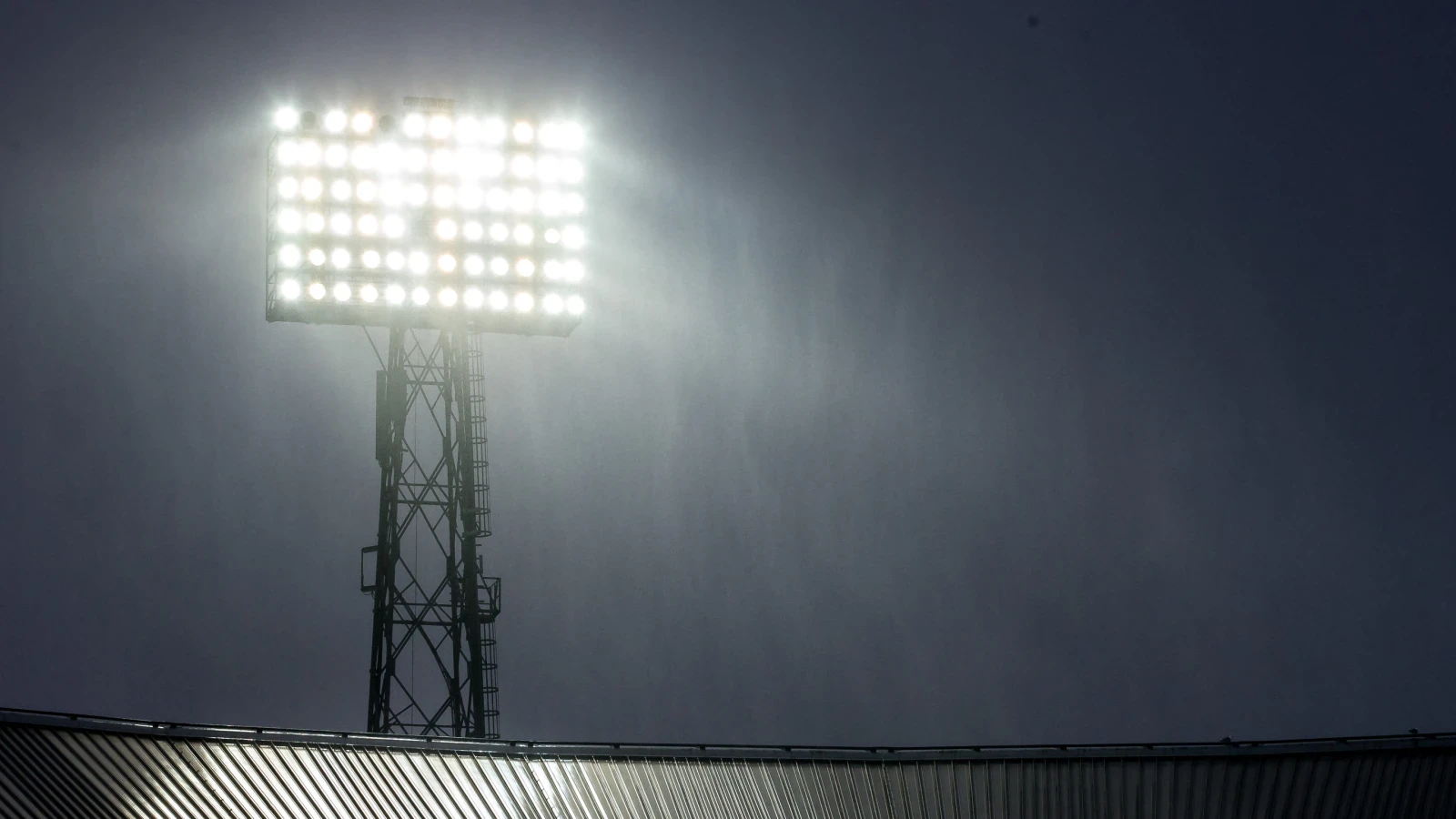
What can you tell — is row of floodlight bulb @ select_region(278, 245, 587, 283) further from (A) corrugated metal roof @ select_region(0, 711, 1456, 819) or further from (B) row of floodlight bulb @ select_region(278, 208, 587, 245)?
(A) corrugated metal roof @ select_region(0, 711, 1456, 819)

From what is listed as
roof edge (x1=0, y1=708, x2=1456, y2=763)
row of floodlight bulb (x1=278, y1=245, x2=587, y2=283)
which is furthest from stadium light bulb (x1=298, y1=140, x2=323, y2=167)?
Result: roof edge (x1=0, y1=708, x2=1456, y2=763)

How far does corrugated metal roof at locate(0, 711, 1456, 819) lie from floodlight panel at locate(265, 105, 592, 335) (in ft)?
22.4

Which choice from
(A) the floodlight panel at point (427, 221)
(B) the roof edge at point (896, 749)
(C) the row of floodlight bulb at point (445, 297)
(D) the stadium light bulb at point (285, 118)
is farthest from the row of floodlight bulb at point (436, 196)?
(B) the roof edge at point (896, 749)

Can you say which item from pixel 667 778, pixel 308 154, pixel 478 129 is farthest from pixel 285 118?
pixel 667 778

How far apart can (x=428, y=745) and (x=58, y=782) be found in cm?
414

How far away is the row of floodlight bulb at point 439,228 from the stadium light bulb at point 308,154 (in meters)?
0.76

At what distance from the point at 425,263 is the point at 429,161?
5.66 feet

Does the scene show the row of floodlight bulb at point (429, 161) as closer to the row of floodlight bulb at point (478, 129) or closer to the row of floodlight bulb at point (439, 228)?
the row of floodlight bulb at point (478, 129)

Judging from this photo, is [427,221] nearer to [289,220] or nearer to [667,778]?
[289,220]

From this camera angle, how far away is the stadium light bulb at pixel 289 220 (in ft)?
73.9

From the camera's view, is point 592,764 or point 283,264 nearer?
point 592,764

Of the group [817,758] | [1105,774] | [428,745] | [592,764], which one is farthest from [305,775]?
[1105,774]

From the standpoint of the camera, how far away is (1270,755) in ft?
66.9

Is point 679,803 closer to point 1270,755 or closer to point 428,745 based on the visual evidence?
point 428,745
